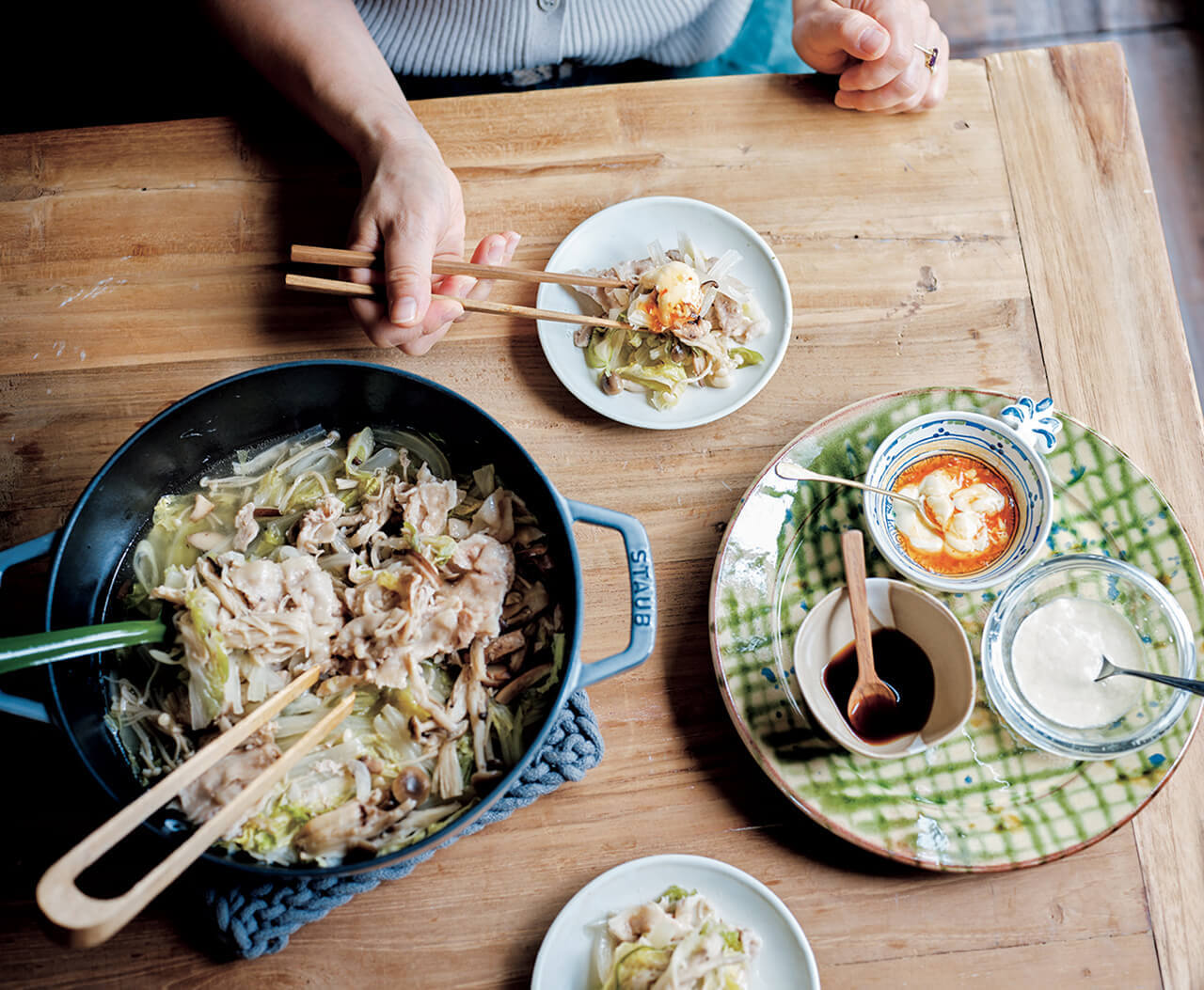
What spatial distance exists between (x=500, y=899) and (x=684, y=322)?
41.1 inches

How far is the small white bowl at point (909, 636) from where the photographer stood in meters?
1.39

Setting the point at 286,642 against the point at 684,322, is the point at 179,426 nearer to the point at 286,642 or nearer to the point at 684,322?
the point at 286,642

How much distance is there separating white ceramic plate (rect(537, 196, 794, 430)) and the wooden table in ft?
0.19

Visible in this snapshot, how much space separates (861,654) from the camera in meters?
1.47

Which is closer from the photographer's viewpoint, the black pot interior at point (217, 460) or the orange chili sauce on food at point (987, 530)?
the black pot interior at point (217, 460)

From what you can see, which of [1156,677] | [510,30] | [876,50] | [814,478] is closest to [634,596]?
[814,478]

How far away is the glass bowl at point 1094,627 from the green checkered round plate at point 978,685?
52mm

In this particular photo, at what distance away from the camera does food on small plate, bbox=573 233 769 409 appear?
1598 millimetres

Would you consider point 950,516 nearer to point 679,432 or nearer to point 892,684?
point 892,684

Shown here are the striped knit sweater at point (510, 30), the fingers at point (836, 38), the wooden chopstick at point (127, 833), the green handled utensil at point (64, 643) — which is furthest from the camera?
the striped knit sweater at point (510, 30)

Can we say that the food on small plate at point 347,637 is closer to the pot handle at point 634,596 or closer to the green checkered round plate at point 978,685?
the pot handle at point 634,596

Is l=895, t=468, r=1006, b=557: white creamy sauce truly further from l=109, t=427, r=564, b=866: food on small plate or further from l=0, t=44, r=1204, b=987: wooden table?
l=109, t=427, r=564, b=866: food on small plate

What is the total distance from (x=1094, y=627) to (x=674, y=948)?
888 millimetres

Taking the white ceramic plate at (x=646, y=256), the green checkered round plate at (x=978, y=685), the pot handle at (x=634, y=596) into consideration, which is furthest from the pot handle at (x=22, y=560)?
the green checkered round plate at (x=978, y=685)
